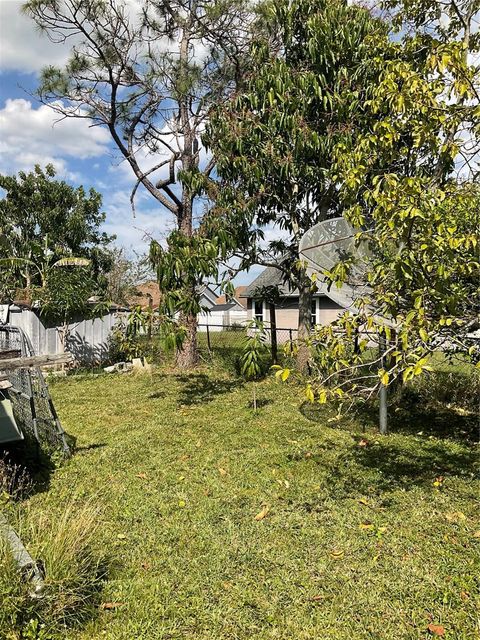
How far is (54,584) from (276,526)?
1.73m

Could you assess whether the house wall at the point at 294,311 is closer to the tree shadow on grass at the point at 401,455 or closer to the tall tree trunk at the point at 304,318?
the tall tree trunk at the point at 304,318

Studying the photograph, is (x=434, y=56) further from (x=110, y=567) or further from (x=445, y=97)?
(x=110, y=567)

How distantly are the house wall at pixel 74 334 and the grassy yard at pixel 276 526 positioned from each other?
574cm

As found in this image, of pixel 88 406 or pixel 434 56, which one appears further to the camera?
pixel 88 406

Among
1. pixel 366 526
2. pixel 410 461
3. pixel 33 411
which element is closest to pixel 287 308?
pixel 410 461

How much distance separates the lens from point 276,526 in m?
3.49

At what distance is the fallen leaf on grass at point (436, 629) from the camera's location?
2309mm

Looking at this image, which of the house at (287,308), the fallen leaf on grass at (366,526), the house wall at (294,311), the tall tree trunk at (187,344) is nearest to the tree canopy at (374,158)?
the fallen leaf on grass at (366,526)

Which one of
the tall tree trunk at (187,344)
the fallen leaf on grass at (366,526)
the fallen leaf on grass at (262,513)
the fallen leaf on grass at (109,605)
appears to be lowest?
the fallen leaf on grass at (366,526)

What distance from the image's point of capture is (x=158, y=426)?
21.3ft

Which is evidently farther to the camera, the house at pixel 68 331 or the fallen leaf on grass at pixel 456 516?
the house at pixel 68 331

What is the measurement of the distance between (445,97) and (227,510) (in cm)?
375

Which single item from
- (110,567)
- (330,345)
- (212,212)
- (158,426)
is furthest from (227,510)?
(212,212)

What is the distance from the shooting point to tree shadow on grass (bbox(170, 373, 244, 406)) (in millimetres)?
8203
